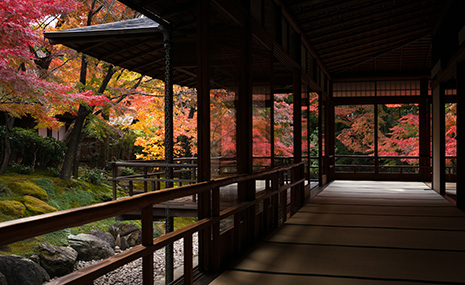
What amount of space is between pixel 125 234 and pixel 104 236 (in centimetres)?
46

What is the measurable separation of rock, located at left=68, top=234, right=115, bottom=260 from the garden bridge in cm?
316

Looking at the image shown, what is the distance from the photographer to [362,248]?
4.03m

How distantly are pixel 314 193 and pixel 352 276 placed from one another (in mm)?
5680

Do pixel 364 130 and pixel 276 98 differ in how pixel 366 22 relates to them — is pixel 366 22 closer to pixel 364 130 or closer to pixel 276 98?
pixel 276 98

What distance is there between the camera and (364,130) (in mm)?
16422

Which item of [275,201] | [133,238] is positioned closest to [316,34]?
[275,201]

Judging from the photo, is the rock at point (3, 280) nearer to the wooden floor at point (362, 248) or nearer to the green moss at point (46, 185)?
the green moss at point (46, 185)

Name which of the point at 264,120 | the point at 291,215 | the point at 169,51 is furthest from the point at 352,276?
the point at 169,51

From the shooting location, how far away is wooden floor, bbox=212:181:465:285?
310 centimetres

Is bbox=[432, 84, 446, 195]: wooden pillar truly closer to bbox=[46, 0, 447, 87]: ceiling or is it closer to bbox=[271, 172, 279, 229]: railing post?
bbox=[46, 0, 447, 87]: ceiling

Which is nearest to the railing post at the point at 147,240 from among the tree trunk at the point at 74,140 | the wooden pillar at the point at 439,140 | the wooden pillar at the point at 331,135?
the wooden pillar at the point at 439,140

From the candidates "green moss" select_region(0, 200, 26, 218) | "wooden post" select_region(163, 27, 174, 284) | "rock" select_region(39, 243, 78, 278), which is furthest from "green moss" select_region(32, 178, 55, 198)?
"wooden post" select_region(163, 27, 174, 284)

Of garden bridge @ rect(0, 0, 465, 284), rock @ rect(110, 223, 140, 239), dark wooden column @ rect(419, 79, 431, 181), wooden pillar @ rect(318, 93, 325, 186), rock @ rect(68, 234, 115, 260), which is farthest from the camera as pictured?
dark wooden column @ rect(419, 79, 431, 181)

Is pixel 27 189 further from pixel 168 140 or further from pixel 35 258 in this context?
pixel 168 140
